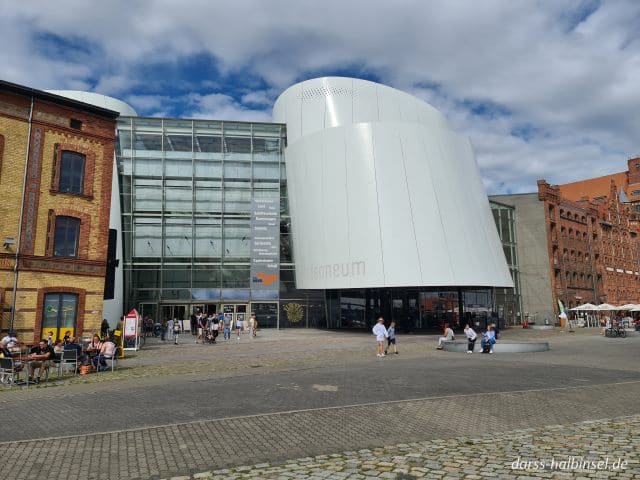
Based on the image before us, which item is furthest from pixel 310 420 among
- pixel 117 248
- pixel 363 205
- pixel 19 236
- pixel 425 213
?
pixel 117 248

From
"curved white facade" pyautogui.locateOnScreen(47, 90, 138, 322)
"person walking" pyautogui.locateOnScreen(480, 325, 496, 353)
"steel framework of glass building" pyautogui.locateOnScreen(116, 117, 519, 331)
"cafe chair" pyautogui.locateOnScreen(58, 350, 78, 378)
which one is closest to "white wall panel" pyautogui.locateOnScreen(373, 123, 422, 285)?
"steel framework of glass building" pyautogui.locateOnScreen(116, 117, 519, 331)

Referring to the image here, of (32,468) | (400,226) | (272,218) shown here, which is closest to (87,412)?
(32,468)

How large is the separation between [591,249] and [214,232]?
52396 mm

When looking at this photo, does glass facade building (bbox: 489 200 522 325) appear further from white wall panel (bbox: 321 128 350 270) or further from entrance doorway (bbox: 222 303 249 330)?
entrance doorway (bbox: 222 303 249 330)

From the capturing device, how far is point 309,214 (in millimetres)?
36156

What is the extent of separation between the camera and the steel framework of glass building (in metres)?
37.6

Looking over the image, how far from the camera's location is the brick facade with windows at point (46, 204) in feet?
63.9

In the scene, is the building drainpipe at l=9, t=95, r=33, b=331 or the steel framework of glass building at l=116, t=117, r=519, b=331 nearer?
the building drainpipe at l=9, t=95, r=33, b=331

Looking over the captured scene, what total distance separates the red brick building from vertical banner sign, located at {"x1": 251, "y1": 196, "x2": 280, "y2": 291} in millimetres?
35711

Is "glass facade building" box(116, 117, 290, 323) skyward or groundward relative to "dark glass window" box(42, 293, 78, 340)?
skyward

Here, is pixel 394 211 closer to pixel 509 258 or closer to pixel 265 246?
pixel 265 246

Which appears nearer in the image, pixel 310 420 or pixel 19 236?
pixel 310 420

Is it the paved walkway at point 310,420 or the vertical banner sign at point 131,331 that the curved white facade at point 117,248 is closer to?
the vertical banner sign at point 131,331

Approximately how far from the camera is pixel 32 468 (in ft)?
18.8
